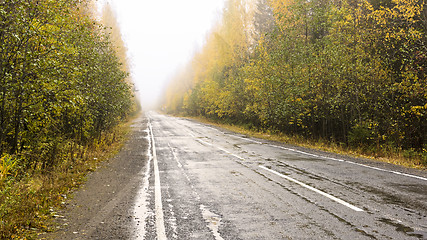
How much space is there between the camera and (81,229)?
15.6ft

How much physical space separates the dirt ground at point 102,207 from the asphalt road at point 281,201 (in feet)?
0.75

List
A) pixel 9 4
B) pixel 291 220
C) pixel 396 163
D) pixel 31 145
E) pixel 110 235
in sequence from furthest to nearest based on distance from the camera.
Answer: pixel 396 163 → pixel 31 145 → pixel 9 4 → pixel 291 220 → pixel 110 235

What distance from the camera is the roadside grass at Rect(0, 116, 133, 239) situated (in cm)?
472

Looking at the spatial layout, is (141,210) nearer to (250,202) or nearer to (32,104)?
(250,202)

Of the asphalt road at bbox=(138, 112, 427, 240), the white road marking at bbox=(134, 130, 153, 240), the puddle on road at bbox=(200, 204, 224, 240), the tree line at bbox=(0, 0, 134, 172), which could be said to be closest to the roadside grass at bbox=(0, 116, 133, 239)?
the tree line at bbox=(0, 0, 134, 172)

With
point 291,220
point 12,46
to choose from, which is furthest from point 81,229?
point 12,46

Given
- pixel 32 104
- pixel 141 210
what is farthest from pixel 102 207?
pixel 32 104

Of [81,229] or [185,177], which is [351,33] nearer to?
[185,177]

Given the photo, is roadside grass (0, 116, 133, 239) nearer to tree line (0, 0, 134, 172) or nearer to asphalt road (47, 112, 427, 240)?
asphalt road (47, 112, 427, 240)

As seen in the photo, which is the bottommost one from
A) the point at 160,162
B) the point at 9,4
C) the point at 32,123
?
the point at 160,162

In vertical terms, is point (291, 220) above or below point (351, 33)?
below

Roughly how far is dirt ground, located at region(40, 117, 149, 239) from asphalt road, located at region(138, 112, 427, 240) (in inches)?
9.0

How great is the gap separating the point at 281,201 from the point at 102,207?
11.7 feet

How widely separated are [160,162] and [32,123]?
4334 mm
